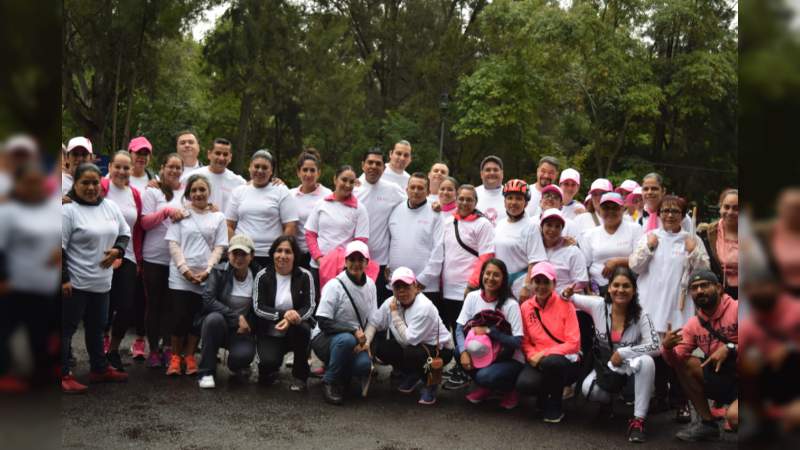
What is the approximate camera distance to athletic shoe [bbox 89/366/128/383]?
5961 mm

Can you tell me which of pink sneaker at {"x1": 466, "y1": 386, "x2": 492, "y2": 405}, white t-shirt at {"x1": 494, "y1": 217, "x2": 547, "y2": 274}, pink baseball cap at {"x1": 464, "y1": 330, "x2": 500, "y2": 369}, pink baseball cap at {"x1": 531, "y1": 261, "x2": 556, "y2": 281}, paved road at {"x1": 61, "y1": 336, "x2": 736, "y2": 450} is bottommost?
paved road at {"x1": 61, "y1": 336, "x2": 736, "y2": 450}

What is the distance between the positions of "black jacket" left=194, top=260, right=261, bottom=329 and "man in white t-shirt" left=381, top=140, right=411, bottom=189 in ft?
5.90

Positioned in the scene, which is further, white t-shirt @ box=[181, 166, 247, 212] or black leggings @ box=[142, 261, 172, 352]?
white t-shirt @ box=[181, 166, 247, 212]

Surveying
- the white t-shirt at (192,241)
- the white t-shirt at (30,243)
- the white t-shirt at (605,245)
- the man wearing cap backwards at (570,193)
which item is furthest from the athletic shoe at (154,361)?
the white t-shirt at (30,243)

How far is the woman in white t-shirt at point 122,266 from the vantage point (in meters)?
6.22

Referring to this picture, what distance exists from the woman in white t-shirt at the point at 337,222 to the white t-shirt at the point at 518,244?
1.16m

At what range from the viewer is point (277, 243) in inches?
247

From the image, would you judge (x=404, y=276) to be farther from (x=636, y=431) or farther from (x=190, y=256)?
(x=636, y=431)

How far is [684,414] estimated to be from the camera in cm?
570

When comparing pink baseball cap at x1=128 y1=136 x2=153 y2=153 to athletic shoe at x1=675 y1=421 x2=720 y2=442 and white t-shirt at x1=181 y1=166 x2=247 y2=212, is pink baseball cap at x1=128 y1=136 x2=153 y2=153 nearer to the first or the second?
white t-shirt at x1=181 y1=166 x2=247 y2=212

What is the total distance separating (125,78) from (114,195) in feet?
53.3

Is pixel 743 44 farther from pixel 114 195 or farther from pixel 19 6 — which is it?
pixel 114 195

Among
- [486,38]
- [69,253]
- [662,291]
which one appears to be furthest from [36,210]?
[486,38]

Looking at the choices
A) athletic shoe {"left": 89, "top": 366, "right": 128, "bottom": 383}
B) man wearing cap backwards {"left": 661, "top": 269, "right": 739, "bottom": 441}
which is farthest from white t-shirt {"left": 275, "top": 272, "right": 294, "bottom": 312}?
man wearing cap backwards {"left": 661, "top": 269, "right": 739, "bottom": 441}
